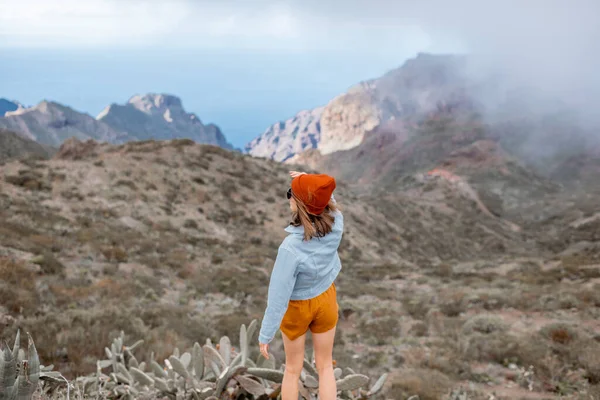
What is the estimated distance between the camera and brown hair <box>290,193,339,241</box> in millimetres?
3223

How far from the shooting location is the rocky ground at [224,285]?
7.11 m

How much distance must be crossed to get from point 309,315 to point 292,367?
0.52m

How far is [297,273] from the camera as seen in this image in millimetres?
3217

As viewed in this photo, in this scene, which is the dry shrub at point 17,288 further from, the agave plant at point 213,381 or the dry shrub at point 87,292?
the agave plant at point 213,381

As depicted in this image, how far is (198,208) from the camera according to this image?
84.9 feet

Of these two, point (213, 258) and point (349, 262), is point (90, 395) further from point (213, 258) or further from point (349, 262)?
point (349, 262)

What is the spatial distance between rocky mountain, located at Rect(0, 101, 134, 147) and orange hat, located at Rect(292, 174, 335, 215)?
535 ft

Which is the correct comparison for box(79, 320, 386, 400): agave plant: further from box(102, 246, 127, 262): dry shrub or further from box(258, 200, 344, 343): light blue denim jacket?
box(102, 246, 127, 262): dry shrub

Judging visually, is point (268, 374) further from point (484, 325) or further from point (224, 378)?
point (484, 325)

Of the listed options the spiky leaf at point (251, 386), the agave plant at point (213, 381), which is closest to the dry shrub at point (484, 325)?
the agave plant at point (213, 381)

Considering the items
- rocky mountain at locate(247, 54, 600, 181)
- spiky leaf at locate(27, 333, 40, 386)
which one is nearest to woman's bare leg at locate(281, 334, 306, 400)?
spiky leaf at locate(27, 333, 40, 386)

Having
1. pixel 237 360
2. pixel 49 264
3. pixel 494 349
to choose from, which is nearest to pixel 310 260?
pixel 237 360

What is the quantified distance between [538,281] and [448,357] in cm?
1004

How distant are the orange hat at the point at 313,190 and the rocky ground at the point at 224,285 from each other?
4.33 m
